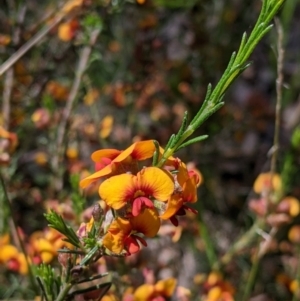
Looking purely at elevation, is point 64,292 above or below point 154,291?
above

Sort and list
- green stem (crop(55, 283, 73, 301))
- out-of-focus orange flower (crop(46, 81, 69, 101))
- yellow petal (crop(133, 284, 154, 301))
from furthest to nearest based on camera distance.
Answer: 1. out-of-focus orange flower (crop(46, 81, 69, 101))
2. yellow petal (crop(133, 284, 154, 301))
3. green stem (crop(55, 283, 73, 301))

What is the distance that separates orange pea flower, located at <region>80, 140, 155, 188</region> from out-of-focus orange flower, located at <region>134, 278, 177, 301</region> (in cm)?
48

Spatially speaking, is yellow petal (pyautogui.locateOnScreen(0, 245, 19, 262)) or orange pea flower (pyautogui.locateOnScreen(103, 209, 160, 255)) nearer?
orange pea flower (pyautogui.locateOnScreen(103, 209, 160, 255))

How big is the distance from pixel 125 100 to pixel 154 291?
4.46 ft

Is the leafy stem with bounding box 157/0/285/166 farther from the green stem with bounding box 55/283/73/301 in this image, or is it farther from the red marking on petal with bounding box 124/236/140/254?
the green stem with bounding box 55/283/73/301

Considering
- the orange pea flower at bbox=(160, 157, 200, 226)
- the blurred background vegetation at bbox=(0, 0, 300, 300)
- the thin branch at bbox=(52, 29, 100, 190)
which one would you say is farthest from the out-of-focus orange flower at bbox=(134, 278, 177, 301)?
the thin branch at bbox=(52, 29, 100, 190)

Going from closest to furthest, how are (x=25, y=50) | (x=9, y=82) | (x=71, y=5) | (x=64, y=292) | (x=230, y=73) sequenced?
(x=230, y=73)
(x=64, y=292)
(x=25, y=50)
(x=71, y=5)
(x=9, y=82)

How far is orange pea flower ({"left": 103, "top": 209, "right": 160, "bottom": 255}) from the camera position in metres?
0.95

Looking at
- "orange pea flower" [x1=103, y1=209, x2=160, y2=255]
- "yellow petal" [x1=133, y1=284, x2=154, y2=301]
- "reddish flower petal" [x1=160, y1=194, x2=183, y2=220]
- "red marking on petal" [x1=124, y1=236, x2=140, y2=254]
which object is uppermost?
"reddish flower petal" [x1=160, y1=194, x2=183, y2=220]

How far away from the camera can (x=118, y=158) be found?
95 centimetres

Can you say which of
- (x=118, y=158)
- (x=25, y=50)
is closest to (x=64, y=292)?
(x=118, y=158)

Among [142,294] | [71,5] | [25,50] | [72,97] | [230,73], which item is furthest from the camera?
[72,97]

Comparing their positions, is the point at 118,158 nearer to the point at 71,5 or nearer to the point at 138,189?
the point at 138,189

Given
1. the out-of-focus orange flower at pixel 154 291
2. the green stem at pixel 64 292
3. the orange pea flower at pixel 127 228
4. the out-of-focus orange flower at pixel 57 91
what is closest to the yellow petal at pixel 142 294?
the out-of-focus orange flower at pixel 154 291
